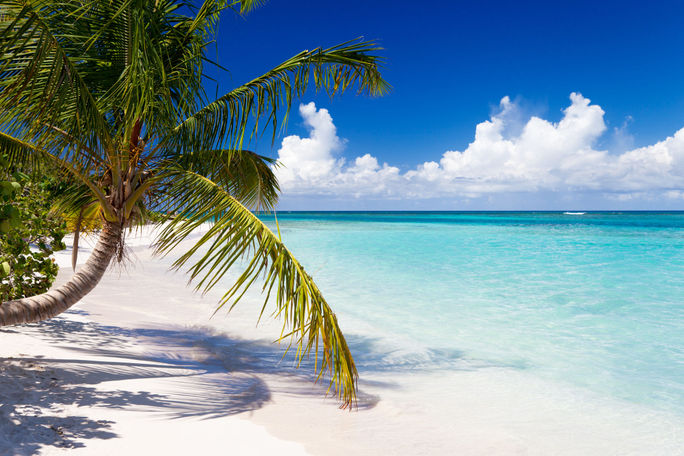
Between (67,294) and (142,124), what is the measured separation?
1543mm

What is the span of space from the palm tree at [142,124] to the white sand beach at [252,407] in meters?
0.44

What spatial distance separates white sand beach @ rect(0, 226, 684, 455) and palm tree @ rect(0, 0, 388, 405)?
0.44m

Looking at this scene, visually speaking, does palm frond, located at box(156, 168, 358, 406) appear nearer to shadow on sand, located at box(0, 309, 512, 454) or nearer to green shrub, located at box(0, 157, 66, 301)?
shadow on sand, located at box(0, 309, 512, 454)

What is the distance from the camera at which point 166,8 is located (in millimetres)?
4066

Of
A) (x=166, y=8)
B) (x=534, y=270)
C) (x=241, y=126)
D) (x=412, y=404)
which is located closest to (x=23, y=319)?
(x=241, y=126)

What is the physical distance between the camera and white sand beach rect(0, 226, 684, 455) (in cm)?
277

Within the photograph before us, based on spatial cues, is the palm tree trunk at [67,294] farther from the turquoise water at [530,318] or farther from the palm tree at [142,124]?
the turquoise water at [530,318]

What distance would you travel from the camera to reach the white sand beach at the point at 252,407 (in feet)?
9.07

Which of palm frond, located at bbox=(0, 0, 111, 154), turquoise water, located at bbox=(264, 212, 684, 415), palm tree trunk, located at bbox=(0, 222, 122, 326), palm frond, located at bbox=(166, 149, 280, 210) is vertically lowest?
turquoise water, located at bbox=(264, 212, 684, 415)

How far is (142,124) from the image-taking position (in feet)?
12.1

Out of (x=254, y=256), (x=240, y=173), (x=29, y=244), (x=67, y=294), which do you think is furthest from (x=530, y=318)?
(x=29, y=244)

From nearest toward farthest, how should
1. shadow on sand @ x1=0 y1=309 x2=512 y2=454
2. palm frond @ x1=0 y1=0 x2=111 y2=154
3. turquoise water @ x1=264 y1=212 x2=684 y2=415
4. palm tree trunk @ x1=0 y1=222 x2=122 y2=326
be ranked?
1. palm frond @ x1=0 y1=0 x2=111 y2=154
2. shadow on sand @ x1=0 y1=309 x2=512 y2=454
3. palm tree trunk @ x1=0 y1=222 x2=122 y2=326
4. turquoise water @ x1=264 y1=212 x2=684 y2=415

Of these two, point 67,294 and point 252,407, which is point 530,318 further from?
point 67,294

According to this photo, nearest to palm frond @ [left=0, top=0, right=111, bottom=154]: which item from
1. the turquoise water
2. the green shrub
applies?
the green shrub
